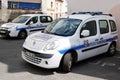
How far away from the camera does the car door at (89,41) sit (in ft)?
22.8

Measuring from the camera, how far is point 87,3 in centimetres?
1103

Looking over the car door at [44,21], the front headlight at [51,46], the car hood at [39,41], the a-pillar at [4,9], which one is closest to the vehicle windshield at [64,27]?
the car hood at [39,41]

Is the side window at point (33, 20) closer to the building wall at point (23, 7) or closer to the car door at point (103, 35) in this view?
the car door at point (103, 35)

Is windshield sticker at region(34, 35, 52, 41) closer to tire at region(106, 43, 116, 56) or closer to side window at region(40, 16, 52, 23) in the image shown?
tire at region(106, 43, 116, 56)

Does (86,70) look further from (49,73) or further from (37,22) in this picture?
(37,22)

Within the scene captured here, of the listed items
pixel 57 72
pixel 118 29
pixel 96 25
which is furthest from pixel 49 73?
pixel 118 29

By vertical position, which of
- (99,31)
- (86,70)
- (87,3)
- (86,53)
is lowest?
(86,70)

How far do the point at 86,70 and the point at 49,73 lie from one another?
50.9 inches

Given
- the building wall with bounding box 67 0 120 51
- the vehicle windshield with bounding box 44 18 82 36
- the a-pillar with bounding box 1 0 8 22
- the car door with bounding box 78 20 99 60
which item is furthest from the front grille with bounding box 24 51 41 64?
the a-pillar with bounding box 1 0 8 22

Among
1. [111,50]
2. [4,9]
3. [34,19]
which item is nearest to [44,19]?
[34,19]

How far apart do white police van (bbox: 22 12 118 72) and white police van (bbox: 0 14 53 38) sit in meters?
5.62

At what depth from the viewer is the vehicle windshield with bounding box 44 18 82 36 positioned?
22.5 feet

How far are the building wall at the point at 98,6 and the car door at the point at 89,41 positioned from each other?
2.73 metres

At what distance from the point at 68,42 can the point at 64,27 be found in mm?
863
